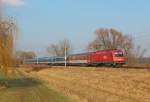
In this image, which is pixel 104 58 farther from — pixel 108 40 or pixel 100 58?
pixel 108 40

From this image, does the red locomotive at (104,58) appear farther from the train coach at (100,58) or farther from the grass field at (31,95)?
the grass field at (31,95)

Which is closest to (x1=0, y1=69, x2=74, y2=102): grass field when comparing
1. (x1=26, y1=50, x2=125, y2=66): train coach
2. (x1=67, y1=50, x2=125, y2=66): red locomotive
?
(x1=67, y1=50, x2=125, y2=66): red locomotive

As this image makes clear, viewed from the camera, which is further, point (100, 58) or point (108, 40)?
point (108, 40)

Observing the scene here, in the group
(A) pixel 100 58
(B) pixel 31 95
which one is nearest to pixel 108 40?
(A) pixel 100 58

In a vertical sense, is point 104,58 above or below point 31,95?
above

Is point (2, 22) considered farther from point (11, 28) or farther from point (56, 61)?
point (56, 61)

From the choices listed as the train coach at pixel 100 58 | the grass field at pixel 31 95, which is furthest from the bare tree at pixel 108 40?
the grass field at pixel 31 95

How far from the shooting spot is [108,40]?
141000 millimetres

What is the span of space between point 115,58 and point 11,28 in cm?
3825

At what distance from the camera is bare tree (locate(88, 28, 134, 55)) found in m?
136

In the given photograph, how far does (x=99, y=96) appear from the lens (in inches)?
953

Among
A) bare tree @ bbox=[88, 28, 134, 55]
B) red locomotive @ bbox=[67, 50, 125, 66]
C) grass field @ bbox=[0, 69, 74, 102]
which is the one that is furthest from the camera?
bare tree @ bbox=[88, 28, 134, 55]

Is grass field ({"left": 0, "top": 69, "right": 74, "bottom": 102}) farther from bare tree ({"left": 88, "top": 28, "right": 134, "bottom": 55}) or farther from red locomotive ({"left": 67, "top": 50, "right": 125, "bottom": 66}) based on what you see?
bare tree ({"left": 88, "top": 28, "right": 134, "bottom": 55})

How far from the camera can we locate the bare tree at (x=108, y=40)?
5349 inches
